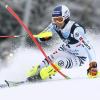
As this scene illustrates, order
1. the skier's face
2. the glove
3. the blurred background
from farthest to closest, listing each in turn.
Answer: the blurred background → the skier's face → the glove

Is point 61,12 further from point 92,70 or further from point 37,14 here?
point 37,14

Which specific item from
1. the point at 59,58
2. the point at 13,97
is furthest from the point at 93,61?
the point at 13,97

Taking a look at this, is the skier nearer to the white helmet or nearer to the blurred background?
the white helmet

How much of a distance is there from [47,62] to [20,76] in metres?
0.67

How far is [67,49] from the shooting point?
699 centimetres

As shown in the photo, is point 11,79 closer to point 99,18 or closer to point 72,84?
point 72,84

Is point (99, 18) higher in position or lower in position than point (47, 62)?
higher

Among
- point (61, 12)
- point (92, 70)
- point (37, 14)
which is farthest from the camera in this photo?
point (37, 14)

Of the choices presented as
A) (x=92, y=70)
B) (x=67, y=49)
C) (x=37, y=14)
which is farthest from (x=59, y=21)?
(x=37, y=14)

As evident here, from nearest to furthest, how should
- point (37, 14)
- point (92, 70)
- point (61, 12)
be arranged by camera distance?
point (92, 70), point (61, 12), point (37, 14)

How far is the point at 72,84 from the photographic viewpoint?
554 cm

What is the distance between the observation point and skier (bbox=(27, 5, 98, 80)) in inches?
268

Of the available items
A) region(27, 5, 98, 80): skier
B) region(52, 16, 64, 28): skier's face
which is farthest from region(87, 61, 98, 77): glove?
region(52, 16, 64, 28): skier's face

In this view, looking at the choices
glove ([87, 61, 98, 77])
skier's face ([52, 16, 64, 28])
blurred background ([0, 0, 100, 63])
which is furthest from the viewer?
blurred background ([0, 0, 100, 63])
